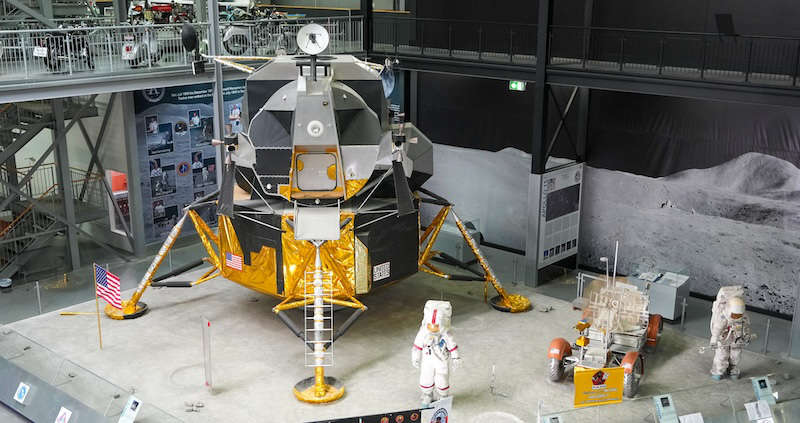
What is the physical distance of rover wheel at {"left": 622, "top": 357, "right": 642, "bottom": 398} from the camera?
1366 centimetres

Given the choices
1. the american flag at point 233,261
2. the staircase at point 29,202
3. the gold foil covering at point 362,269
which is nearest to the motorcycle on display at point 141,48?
the staircase at point 29,202

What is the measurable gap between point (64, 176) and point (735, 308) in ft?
48.7

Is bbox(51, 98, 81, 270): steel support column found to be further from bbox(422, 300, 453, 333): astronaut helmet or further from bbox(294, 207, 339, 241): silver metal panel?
bbox(422, 300, 453, 333): astronaut helmet

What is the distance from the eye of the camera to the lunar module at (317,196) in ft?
46.8

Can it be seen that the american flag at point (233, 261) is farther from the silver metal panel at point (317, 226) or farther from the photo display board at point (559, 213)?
the photo display board at point (559, 213)

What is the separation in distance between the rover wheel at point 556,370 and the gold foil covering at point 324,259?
3.85 metres

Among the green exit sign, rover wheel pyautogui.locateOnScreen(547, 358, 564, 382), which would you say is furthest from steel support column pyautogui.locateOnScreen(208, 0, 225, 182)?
rover wheel pyautogui.locateOnScreen(547, 358, 564, 382)

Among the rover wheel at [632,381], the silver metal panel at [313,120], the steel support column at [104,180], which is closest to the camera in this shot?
the rover wheel at [632,381]

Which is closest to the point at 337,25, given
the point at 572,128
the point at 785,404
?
the point at 572,128

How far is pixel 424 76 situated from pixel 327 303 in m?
9.14

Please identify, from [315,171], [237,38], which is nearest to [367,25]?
[237,38]

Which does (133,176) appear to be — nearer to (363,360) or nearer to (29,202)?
Result: (29,202)

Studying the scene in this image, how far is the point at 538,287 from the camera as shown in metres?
19.1

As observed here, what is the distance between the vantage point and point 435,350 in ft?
43.3
